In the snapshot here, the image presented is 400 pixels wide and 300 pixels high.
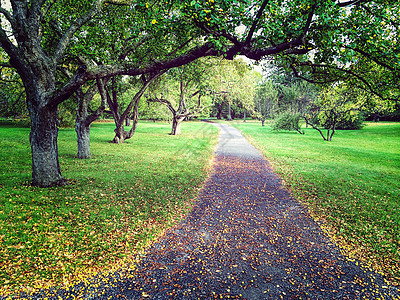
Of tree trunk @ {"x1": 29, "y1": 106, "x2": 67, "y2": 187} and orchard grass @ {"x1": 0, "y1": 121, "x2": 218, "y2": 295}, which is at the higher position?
tree trunk @ {"x1": 29, "y1": 106, "x2": 67, "y2": 187}

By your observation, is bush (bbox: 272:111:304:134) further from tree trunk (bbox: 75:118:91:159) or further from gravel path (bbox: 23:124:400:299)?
tree trunk (bbox: 75:118:91:159)

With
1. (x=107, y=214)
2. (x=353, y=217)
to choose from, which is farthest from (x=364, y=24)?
(x=107, y=214)

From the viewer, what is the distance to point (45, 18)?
9.39m

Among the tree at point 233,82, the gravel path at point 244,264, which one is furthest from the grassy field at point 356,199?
the tree at point 233,82

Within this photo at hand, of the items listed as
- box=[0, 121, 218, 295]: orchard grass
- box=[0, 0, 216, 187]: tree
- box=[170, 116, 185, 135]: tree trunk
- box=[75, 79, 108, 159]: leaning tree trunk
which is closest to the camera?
box=[0, 121, 218, 295]: orchard grass

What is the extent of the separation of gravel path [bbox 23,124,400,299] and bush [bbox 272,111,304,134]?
31.0 m

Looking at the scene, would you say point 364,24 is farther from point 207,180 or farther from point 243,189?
point 207,180

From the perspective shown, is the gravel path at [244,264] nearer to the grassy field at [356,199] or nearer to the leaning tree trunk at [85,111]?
the grassy field at [356,199]

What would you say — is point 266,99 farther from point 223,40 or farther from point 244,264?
point 244,264

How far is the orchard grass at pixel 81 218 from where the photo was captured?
165 inches

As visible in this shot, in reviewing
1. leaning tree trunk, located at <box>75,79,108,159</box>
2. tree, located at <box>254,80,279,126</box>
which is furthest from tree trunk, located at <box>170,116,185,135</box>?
tree, located at <box>254,80,279,126</box>

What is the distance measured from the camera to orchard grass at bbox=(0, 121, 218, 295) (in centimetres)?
420

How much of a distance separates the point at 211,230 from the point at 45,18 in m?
11.4

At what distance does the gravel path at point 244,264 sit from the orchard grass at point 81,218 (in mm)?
568
